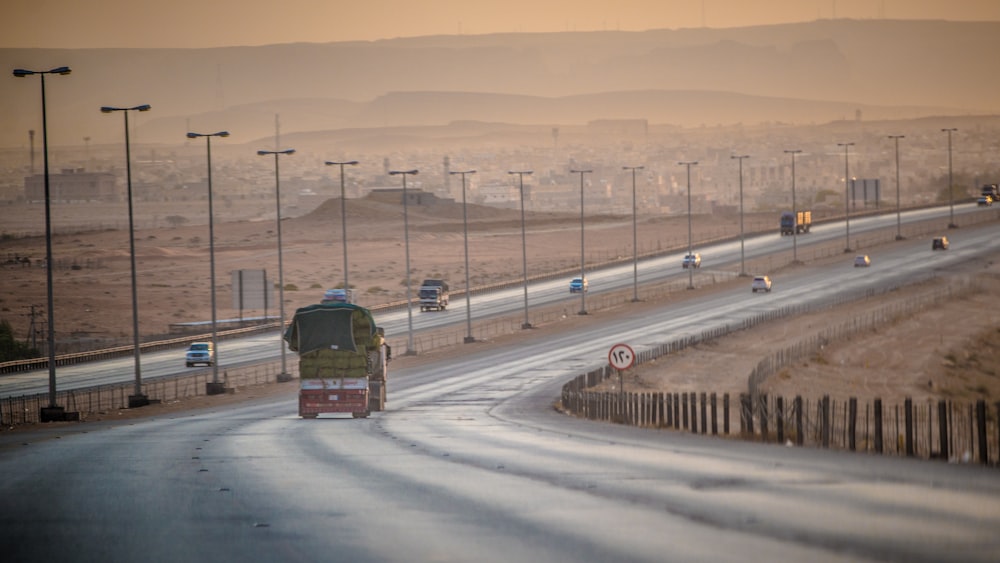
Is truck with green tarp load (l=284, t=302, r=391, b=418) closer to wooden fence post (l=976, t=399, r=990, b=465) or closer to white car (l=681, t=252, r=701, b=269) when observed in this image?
wooden fence post (l=976, t=399, r=990, b=465)

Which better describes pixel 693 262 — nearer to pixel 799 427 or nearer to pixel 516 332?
pixel 516 332

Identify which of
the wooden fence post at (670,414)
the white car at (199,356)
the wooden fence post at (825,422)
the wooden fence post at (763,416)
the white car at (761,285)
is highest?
the white car at (761,285)

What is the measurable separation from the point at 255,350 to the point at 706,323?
107 feet

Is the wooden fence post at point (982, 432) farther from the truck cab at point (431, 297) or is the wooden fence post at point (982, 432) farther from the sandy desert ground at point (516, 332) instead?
the truck cab at point (431, 297)

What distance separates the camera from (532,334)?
97.9 metres

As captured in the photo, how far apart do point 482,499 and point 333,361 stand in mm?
29390

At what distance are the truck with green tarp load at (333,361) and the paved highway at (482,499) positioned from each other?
11.1m

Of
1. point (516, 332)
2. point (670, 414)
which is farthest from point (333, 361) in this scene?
point (516, 332)

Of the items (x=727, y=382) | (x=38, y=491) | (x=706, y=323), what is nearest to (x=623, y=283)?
(x=706, y=323)

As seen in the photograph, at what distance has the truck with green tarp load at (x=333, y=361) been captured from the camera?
159ft

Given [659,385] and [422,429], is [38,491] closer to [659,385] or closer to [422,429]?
[422,429]

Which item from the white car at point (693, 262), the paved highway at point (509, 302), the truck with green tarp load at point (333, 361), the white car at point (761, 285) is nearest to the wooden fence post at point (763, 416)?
the truck with green tarp load at point (333, 361)

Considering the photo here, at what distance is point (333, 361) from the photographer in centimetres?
4881

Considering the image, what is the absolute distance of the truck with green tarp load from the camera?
4856cm
